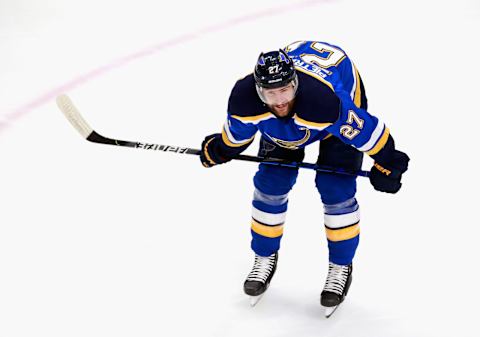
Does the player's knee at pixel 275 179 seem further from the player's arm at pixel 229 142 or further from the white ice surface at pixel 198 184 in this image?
the white ice surface at pixel 198 184

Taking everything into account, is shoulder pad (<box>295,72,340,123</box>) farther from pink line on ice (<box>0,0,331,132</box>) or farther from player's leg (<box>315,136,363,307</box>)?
pink line on ice (<box>0,0,331,132</box>)

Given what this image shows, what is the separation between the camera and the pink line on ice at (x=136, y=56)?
14.5 feet

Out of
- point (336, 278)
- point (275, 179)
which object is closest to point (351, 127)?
point (275, 179)

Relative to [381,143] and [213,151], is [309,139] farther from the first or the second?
[213,151]

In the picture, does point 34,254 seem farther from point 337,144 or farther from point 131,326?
point 337,144

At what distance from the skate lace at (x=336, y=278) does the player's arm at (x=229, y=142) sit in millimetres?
619

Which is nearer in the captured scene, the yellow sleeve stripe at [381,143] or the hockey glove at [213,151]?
the yellow sleeve stripe at [381,143]

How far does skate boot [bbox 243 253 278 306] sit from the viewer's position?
301 centimetres

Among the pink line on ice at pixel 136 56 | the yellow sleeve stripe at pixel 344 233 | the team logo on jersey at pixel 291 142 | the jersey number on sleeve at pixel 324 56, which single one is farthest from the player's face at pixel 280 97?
the pink line on ice at pixel 136 56

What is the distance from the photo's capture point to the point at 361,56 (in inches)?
189

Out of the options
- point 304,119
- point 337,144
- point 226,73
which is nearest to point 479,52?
point 226,73

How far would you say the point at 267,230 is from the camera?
302cm

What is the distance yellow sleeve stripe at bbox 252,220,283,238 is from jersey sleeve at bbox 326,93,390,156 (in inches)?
21.8

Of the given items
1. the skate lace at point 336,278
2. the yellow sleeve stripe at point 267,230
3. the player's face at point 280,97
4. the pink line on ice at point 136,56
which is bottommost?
the skate lace at point 336,278
